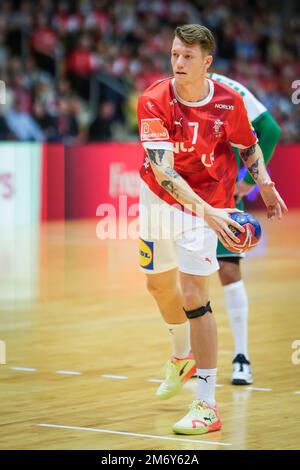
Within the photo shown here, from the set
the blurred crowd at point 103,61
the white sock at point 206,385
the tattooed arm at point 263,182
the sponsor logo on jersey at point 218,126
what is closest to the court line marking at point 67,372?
the white sock at point 206,385

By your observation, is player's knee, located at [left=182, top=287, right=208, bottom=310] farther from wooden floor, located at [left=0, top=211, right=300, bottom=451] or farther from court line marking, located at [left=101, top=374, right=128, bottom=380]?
court line marking, located at [left=101, top=374, right=128, bottom=380]

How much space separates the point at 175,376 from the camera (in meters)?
7.06

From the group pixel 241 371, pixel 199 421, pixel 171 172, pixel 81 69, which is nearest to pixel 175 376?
pixel 241 371

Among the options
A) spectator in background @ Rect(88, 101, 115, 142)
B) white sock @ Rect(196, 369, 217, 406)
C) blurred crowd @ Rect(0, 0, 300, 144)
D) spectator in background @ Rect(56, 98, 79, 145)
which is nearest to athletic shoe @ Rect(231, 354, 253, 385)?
white sock @ Rect(196, 369, 217, 406)

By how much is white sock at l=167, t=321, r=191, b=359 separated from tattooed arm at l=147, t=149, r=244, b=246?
1.17 meters

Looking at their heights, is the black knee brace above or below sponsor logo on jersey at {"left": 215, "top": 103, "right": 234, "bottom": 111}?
below

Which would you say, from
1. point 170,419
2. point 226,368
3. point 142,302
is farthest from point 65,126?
point 170,419

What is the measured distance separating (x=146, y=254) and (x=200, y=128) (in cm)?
91

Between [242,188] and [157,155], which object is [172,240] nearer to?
[157,155]

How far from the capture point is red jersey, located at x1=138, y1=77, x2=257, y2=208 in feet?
21.1

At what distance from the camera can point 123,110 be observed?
23.0 meters

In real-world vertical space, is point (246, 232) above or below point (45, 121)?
below

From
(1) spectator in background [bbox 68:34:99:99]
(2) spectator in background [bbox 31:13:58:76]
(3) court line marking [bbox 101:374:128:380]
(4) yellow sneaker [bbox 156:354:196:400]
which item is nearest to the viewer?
(4) yellow sneaker [bbox 156:354:196:400]
